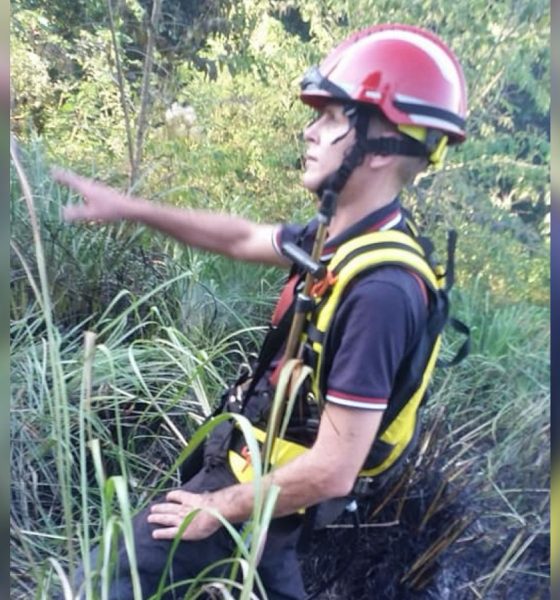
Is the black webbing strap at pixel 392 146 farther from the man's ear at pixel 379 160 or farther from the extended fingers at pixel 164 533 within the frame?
the extended fingers at pixel 164 533

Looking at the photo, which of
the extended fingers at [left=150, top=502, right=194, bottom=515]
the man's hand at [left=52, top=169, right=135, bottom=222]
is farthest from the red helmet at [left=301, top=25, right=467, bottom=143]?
the extended fingers at [left=150, top=502, right=194, bottom=515]

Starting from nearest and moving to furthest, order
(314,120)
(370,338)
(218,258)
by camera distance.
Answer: (370,338)
(314,120)
(218,258)

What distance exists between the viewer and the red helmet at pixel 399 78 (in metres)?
1.39

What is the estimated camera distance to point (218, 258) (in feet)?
5.76

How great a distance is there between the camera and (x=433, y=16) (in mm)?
1598

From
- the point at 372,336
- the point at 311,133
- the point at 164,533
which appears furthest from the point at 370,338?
the point at 164,533

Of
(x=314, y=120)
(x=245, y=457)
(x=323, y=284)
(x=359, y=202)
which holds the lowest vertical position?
(x=245, y=457)

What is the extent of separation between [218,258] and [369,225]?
0.40 meters

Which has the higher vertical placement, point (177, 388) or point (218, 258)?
point (218, 258)

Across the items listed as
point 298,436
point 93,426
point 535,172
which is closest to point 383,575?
point 298,436

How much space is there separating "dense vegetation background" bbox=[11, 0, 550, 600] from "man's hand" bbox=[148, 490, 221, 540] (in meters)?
0.11

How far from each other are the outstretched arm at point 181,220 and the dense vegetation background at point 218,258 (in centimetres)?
3

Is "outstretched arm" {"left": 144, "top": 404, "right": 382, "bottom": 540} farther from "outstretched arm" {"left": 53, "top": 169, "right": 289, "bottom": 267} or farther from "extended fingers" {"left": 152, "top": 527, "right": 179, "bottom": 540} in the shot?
"outstretched arm" {"left": 53, "top": 169, "right": 289, "bottom": 267}

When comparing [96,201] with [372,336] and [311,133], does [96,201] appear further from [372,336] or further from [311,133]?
[372,336]
